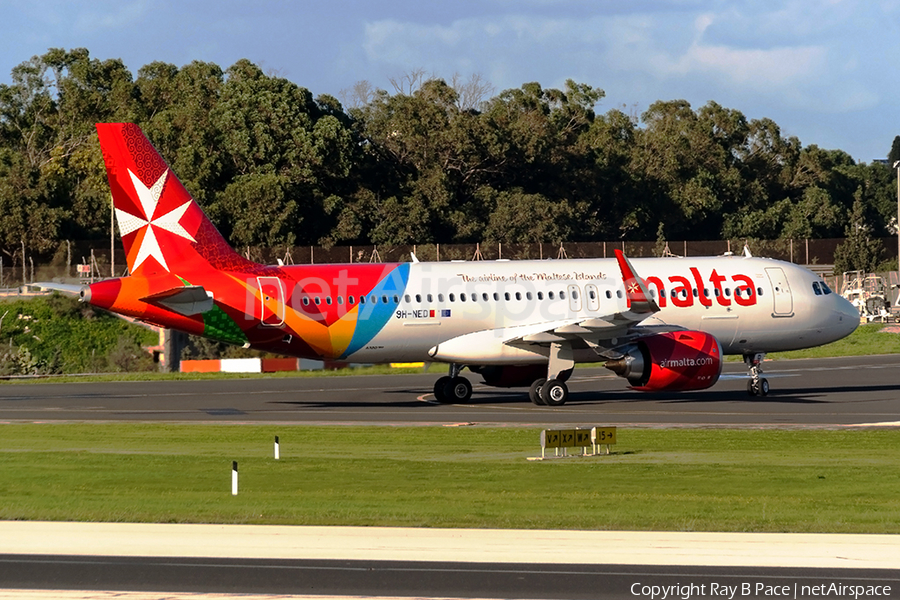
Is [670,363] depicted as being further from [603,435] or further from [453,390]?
[603,435]

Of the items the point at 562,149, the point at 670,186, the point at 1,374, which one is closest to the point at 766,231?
the point at 670,186

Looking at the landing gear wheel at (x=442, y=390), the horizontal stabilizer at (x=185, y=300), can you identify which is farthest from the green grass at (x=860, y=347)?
the horizontal stabilizer at (x=185, y=300)

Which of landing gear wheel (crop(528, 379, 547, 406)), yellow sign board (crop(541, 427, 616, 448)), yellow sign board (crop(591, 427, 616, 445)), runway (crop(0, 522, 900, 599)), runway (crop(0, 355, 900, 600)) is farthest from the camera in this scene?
landing gear wheel (crop(528, 379, 547, 406))

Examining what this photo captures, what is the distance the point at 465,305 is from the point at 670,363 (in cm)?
709

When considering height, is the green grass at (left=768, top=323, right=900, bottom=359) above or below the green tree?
below

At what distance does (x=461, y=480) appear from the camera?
24812 millimetres

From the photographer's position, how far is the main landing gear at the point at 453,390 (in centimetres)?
4378

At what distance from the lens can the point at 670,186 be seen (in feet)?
390

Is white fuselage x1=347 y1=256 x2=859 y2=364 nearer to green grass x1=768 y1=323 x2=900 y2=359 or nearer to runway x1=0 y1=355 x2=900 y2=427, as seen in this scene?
runway x1=0 y1=355 x2=900 y2=427

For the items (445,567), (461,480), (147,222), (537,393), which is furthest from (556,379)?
(445,567)

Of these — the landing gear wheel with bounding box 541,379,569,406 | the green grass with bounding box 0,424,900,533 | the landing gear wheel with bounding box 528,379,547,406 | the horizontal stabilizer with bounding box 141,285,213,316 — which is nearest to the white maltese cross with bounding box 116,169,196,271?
the horizontal stabilizer with bounding box 141,285,213,316

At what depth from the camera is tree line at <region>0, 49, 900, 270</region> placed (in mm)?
96500

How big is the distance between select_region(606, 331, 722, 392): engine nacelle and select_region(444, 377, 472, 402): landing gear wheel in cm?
582

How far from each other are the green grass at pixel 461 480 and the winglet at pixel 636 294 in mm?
6152
